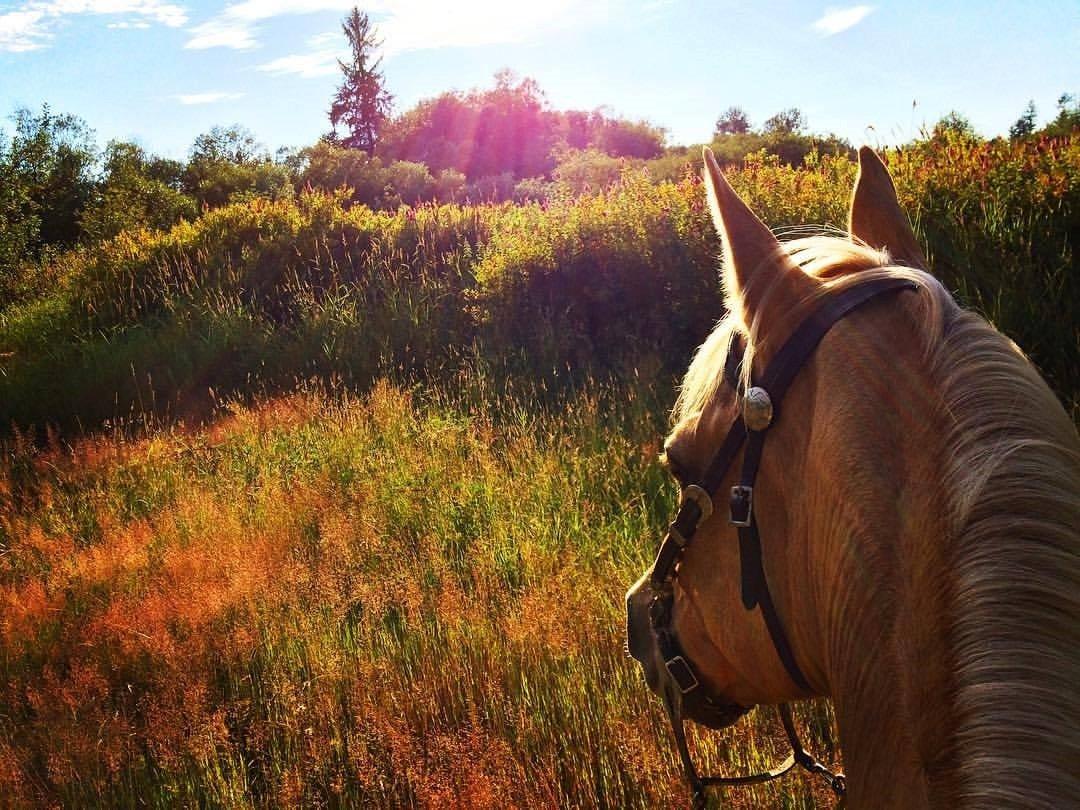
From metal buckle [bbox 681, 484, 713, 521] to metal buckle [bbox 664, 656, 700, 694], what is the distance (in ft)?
1.16

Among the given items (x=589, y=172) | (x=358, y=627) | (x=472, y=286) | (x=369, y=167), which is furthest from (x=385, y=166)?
(x=358, y=627)

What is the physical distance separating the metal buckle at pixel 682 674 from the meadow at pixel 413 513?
1.07m

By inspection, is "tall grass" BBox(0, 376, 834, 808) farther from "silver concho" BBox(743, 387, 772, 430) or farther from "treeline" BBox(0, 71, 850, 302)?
"treeline" BBox(0, 71, 850, 302)

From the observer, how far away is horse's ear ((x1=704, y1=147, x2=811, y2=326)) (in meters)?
1.24

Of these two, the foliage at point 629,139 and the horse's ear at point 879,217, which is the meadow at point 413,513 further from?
the foliage at point 629,139

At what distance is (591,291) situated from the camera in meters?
8.15

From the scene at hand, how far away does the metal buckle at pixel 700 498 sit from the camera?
1362 mm

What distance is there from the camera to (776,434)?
122 cm

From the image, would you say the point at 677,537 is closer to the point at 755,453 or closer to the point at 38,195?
the point at 755,453

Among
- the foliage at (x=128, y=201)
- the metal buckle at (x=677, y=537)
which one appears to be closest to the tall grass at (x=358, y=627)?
the metal buckle at (x=677, y=537)

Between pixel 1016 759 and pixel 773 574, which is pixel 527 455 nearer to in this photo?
pixel 773 574

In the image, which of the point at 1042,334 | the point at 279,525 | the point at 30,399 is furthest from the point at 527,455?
the point at 30,399

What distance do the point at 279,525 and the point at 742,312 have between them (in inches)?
179

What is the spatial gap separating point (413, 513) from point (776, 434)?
4077 millimetres
